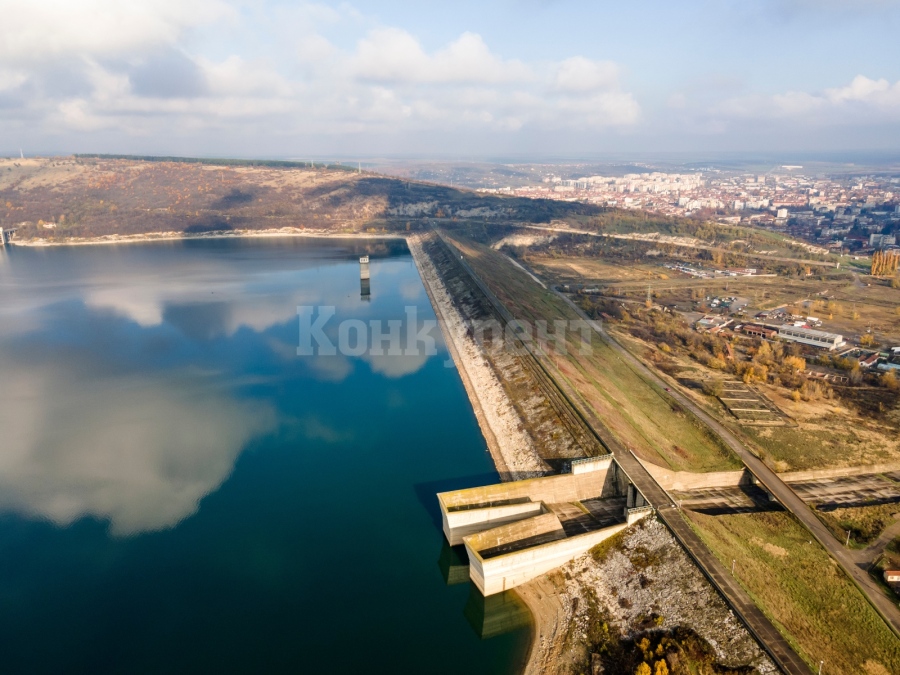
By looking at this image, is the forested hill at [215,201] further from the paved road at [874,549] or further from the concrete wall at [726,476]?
the paved road at [874,549]

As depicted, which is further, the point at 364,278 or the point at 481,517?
the point at 364,278

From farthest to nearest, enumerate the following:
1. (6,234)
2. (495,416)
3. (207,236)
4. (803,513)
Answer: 1. (207,236)
2. (6,234)
3. (495,416)
4. (803,513)

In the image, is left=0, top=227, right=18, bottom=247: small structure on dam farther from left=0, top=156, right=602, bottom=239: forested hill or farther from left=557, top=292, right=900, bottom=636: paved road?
left=557, top=292, right=900, bottom=636: paved road

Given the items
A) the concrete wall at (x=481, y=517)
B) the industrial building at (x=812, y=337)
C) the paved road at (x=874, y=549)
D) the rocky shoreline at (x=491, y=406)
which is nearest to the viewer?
the paved road at (x=874, y=549)

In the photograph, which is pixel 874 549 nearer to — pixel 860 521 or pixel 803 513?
pixel 860 521

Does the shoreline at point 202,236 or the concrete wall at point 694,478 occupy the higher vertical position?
the shoreline at point 202,236

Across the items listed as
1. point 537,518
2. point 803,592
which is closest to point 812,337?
point 803,592

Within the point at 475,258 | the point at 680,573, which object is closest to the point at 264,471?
the point at 680,573

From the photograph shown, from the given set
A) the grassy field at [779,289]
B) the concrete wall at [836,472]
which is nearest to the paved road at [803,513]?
the concrete wall at [836,472]
